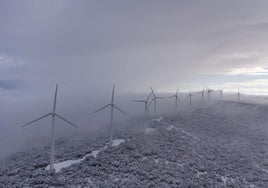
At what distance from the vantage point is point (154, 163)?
2135 inches

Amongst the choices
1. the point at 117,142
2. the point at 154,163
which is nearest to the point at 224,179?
the point at 154,163

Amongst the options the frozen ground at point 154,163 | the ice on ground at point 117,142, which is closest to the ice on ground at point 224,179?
the frozen ground at point 154,163

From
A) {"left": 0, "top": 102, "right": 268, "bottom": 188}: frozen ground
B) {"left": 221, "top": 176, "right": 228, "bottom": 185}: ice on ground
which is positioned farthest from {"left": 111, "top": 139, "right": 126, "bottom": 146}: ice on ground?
{"left": 221, "top": 176, "right": 228, "bottom": 185}: ice on ground

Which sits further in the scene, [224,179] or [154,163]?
[154,163]

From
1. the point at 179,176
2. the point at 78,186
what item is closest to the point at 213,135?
the point at 179,176

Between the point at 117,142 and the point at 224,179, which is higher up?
the point at 117,142

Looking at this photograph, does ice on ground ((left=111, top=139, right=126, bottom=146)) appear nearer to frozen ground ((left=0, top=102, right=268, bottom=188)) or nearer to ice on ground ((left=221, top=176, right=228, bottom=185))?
frozen ground ((left=0, top=102, right=268, bottom=188))

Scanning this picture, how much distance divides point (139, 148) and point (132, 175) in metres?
13.4

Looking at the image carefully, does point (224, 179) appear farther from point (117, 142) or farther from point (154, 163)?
point (117, 142)

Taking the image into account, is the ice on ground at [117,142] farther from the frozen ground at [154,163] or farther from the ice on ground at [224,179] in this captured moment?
the ice on ground at [224,179]

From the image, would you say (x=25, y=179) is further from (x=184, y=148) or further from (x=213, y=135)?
(x=213, y=135)

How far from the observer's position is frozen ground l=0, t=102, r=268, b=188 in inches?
1812

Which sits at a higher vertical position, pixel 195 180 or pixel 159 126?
pixel 159 126

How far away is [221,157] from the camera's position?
2539 inches
